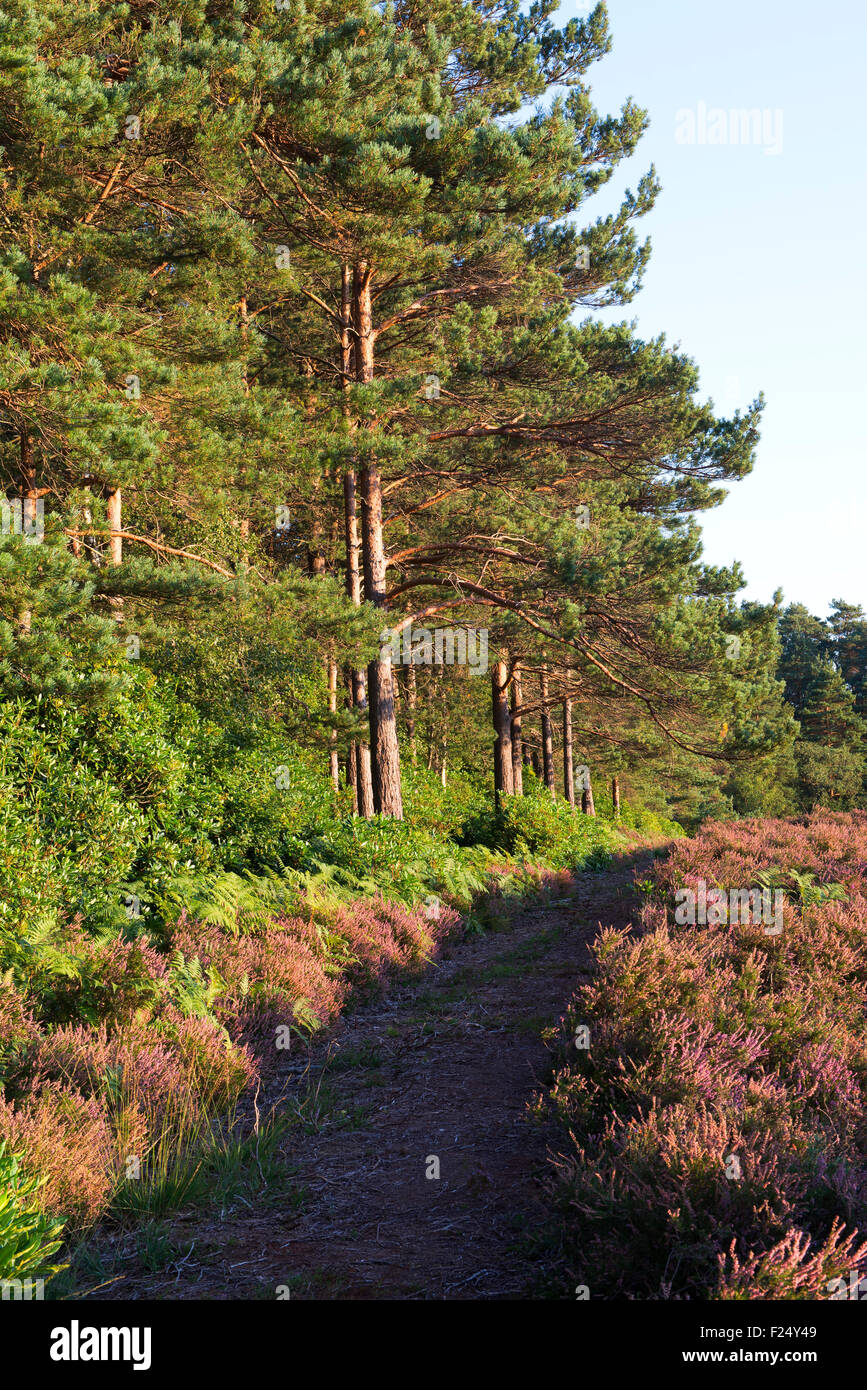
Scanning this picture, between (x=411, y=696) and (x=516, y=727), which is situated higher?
(x=411, y=696)

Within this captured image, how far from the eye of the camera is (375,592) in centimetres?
1475

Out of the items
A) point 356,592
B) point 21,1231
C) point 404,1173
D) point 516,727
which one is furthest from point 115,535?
point 516,727

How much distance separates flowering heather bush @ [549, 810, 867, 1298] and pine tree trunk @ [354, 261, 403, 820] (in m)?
8.00

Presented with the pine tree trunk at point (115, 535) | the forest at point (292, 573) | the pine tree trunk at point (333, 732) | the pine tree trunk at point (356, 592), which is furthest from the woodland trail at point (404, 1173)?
the pine tree trunk at point (356, 592)

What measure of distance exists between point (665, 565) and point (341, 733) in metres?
6.47

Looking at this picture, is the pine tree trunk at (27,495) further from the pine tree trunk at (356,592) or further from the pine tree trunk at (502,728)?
the pine tree trunk at (502,728)

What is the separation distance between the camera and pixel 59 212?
35.0 feet

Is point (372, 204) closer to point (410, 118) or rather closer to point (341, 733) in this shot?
point (410, 118)

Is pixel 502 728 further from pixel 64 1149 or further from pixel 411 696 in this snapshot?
pixel 64 1149

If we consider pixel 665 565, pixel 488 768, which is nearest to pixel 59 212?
pixel 665 565

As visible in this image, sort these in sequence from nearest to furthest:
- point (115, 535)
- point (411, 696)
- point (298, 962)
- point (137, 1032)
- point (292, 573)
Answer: point (137, 1032) → point (298, 962) → point (115, 535) → point (292, 573) → point (411, 696)

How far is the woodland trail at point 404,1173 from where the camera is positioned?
3682mm

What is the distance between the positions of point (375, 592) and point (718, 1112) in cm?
1169

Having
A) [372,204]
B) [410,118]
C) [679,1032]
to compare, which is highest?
[410,118]
